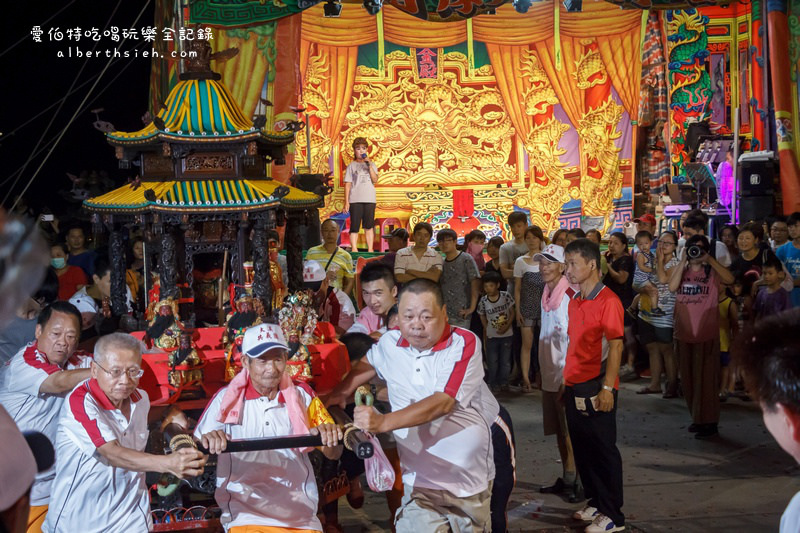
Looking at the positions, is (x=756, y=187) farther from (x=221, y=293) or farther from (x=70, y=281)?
(x=70, y=281)

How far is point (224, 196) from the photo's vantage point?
6.49 meters

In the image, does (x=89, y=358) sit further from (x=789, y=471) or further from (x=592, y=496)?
(x=789, y=471)

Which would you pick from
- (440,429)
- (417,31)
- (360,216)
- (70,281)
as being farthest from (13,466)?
(417,31)

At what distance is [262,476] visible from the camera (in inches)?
147

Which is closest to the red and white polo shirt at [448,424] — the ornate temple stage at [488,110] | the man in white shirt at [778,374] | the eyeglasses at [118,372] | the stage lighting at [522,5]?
the eyeglasses at [118,372]

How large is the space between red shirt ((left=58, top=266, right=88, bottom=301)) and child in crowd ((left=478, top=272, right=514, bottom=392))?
4.10m

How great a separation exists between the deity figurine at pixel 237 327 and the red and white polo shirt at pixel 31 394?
146cm

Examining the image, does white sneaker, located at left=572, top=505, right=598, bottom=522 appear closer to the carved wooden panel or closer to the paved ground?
the paved ground

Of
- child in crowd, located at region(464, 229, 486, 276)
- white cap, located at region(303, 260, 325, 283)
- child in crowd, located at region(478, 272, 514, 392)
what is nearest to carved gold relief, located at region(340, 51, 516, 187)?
child in crowd, located at region(464, 229, 486, 276)

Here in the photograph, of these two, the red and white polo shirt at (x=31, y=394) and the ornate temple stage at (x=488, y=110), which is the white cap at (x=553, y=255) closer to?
the red and white polo shirt at (x=31, y=394)

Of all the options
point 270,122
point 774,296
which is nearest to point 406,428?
point 774,296

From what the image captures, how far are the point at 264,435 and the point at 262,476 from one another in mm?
173

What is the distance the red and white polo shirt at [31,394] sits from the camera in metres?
4.16

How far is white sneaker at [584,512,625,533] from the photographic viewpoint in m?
5.31
